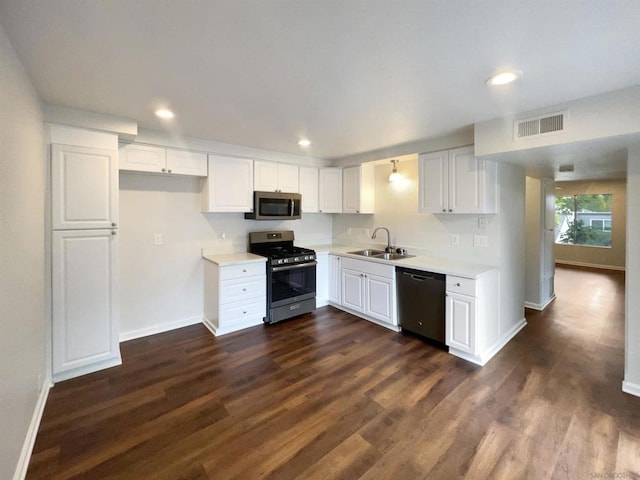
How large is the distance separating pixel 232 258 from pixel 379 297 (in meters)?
1.92

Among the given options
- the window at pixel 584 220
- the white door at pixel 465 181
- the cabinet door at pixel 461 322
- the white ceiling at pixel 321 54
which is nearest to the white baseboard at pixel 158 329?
the white ceiling at pixel 321 54

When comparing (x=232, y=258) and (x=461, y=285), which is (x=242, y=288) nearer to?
(x=232, y=258)

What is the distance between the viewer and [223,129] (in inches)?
122

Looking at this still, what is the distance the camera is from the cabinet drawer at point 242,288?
11.5 ft

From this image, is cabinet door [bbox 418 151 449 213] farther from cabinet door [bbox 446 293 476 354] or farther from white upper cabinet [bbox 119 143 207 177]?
white upper cabinet [bbox 119 143 207 177]

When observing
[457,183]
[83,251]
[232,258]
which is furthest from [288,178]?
[83,251]

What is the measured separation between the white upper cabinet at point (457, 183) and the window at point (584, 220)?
7046 millimetres

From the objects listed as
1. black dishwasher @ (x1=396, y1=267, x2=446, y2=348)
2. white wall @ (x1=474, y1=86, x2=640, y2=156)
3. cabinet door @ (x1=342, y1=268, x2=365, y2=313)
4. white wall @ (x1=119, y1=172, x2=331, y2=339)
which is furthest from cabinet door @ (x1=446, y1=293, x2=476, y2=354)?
white wall @ (x1=119, y1=172, x2=331, y2=339)

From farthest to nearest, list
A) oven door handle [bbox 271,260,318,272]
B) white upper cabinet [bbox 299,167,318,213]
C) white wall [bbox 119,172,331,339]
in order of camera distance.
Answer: white upper cabinet [bbox 299,167,318,213] < oven door handle [bbox 271,260,318,272] < white wall [bbox 119,172,331,339]

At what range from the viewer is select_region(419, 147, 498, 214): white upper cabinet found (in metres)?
3.04

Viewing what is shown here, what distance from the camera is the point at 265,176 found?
400 cm

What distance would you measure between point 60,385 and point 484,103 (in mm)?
4204

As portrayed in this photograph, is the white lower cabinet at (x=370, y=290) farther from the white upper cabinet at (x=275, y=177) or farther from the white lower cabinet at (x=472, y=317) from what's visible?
the white upper cabinet at (x=275, y=177)

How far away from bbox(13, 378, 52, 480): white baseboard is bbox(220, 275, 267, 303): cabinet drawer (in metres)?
1.61
